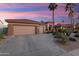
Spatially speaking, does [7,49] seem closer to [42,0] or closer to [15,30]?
[15,30]

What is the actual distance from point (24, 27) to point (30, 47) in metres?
0.33

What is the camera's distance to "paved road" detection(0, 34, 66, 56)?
19.4 ft

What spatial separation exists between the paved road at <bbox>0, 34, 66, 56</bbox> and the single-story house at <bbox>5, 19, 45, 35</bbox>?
3.1 inches

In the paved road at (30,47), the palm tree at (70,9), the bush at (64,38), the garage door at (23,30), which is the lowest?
the paved road at (30,47)

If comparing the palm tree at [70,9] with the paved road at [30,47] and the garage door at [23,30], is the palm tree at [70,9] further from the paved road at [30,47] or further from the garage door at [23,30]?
Result: the garage door at [23,30]

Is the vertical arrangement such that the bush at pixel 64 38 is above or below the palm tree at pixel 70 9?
below

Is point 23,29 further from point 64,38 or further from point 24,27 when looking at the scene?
point 64,38

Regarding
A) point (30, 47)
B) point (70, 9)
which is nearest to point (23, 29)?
point (30, 47)

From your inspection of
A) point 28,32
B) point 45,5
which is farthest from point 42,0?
point 28,32

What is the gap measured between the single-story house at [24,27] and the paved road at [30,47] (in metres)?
0.08

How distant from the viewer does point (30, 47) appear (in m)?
5.93

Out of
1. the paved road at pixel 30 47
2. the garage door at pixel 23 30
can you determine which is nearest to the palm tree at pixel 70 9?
the paved road at pixel 30 47

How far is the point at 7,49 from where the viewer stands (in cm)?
591

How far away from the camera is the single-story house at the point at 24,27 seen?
5941 mm
